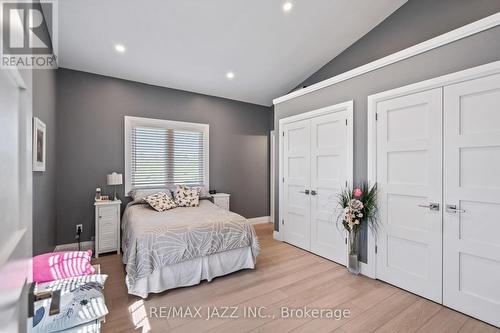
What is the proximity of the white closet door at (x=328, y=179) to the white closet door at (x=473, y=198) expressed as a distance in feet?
3.67

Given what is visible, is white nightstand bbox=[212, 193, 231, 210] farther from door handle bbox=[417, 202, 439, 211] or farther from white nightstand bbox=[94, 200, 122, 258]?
door handle bbox=[417, 202, 439, 211]

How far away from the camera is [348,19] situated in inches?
128

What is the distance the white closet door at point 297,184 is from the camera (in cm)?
373

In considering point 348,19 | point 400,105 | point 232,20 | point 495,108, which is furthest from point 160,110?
point 495,108

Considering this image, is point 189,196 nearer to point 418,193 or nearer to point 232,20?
point 232,20

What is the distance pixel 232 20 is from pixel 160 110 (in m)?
2.13

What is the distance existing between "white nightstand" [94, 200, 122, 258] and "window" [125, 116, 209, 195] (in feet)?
1.68

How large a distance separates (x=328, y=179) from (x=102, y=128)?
12.2 ft

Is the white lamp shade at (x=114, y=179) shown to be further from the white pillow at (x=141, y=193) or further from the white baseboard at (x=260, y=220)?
the white baseboard at (x=260, y=220)

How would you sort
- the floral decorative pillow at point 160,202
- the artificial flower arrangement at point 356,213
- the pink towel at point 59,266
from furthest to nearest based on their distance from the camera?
1. the floral decorative pillow at point 160,202
2. the artificial flower arrangement at point 356,213
3. the pink towel at point 59,266

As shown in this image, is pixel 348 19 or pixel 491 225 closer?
pixel 491 225

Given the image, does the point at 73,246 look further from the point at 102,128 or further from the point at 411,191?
the point at 411,191

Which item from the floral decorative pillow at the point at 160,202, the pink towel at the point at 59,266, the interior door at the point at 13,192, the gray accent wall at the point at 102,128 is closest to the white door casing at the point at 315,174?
the gray accent wall at the point at 102,128

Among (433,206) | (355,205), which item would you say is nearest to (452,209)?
(433,206)
